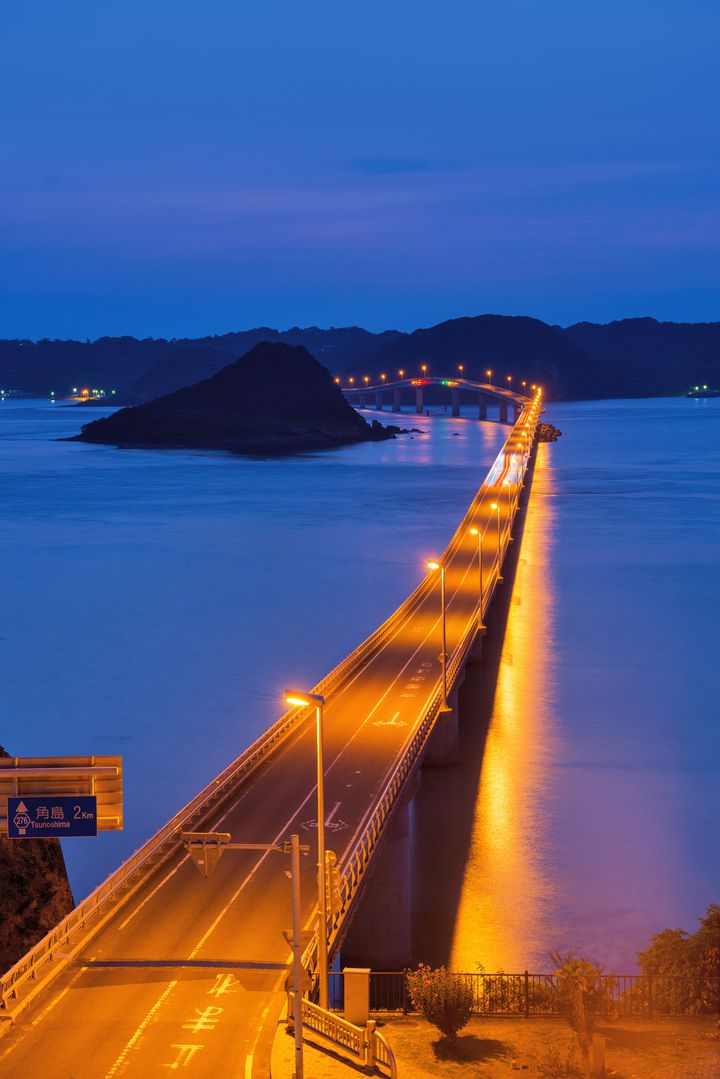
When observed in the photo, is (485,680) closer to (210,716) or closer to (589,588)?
(210,716)

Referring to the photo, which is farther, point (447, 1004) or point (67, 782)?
point (67, 782)

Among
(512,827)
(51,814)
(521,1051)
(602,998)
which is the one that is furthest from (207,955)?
(512,827)

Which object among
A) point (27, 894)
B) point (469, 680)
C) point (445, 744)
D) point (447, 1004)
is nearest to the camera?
point (447, 1004)

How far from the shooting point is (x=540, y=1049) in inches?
833

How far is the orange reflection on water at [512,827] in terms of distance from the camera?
32438 millimetres

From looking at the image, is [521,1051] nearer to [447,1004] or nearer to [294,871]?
[447,1004]

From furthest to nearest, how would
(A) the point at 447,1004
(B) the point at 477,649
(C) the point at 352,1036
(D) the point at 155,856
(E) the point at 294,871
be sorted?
1. (B) the point at 477,649
2. (D) the point at 155,856
3. (A) the point at 447,1004
4. (C) the point at 352,1036
5. (E) the point at 294,871

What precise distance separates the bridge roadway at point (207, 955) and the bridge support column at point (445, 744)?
22.4 ft

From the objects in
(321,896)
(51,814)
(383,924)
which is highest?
(51,814)

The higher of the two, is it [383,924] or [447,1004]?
[447,1004]

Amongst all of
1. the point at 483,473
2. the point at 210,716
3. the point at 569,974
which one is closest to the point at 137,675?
the point at 210,716

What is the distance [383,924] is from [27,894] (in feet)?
31.2

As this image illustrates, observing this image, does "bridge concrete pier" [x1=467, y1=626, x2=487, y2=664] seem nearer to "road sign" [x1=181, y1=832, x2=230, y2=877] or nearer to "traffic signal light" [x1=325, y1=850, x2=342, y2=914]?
"traffic signal light" [x1=325, y1=850, x2=342, y2=914]

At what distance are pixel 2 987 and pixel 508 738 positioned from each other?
31.8m
